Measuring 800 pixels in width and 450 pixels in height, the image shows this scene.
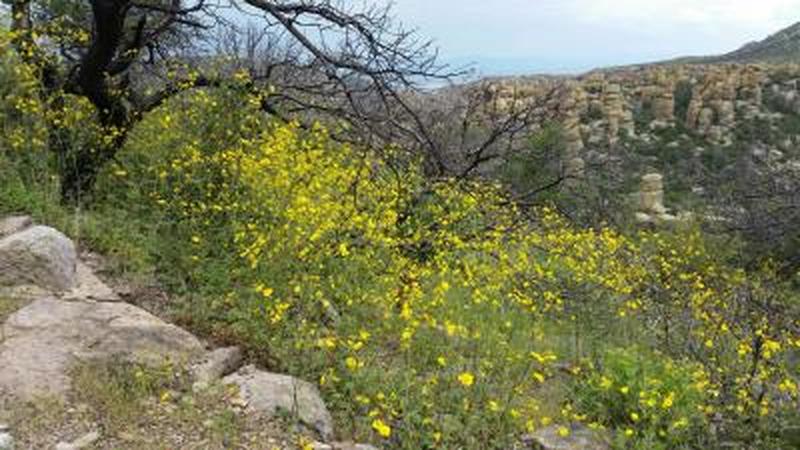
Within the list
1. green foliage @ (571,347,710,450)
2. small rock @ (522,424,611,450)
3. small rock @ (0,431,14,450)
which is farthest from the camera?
green foliage @ (571,347,710,450)

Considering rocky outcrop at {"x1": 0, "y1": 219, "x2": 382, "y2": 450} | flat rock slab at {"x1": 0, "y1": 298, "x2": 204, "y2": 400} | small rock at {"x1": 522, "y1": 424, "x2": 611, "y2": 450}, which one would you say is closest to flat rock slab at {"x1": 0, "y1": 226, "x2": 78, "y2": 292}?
rocky outcrop at {"x1": 0, "y1": 219, "x2": 382, "y2": 450}

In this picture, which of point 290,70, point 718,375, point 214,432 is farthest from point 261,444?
point 290,70

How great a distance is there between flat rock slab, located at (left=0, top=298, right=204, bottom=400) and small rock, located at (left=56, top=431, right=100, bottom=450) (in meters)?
0.39

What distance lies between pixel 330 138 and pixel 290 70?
6.87 ft

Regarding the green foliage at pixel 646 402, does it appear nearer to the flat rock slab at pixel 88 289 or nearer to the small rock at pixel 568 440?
the small rock at pixel 568 440

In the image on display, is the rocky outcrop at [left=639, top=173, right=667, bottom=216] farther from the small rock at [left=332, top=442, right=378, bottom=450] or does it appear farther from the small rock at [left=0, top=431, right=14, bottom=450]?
the small rock at [left=0, top=431, right=14, bottom=450]

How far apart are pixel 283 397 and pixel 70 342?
4.37 feet

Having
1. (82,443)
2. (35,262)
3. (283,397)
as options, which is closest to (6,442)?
(82,443)

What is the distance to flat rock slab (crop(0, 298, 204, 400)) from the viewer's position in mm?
4914

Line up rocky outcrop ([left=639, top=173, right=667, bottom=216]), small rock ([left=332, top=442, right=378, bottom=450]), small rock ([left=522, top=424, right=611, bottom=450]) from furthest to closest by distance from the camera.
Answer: rocky outcrop ([left=639, top=173, right=667, bottom=216]) < small rock ([left=522, top=424, right=611, bottom=450]) < small rock ([left=332, top=442, right=378, bottom=450])

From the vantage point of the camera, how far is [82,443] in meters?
4.47

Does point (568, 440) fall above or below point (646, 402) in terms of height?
below

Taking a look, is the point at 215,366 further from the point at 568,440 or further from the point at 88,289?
the point at 568,440

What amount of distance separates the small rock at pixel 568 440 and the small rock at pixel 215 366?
1835 mm
